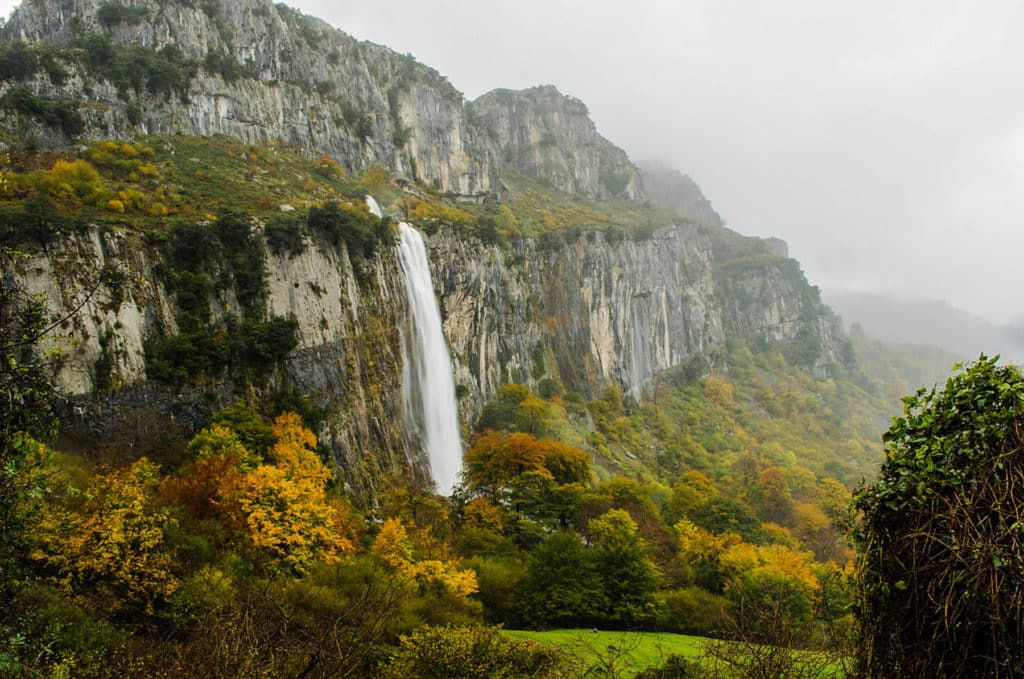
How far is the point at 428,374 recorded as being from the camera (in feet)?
150

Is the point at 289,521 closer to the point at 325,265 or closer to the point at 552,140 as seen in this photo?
the point at 325,265

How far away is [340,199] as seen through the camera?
2007 inches

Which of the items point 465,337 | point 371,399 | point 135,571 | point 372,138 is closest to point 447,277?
point 465,337

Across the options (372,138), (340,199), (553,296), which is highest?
(372,138)

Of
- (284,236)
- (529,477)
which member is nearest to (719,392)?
(529,477)

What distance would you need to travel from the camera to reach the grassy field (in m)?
15.5

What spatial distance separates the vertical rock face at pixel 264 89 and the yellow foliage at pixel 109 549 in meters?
36.1

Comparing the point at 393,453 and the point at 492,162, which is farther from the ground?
the point at 492,162

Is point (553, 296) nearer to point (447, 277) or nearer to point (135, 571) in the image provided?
point (447, 277)

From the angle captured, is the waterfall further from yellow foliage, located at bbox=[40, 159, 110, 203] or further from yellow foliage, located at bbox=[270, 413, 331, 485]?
yellow foliage, located at bbox=[40, 159, 110, 203]

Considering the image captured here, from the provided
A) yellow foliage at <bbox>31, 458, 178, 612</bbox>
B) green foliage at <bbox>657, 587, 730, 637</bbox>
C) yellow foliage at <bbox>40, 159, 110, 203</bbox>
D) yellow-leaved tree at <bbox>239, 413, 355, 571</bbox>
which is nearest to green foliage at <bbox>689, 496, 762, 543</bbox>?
green foliage at <bbox>657, 587, 730, 637</bbox>

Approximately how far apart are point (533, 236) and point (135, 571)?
70.0 metres

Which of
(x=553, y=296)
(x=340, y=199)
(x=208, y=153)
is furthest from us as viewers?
(x=553, y=296)

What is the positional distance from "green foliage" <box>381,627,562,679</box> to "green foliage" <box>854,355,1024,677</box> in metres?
7.22
